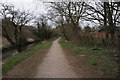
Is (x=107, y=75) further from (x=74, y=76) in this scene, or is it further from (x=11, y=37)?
(x=11, y=37)

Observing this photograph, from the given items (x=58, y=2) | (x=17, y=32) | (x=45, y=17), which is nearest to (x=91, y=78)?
(x=58, y=2)

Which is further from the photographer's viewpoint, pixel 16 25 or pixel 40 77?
pixel 16 25

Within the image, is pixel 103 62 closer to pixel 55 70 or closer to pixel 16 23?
pixel 55 70

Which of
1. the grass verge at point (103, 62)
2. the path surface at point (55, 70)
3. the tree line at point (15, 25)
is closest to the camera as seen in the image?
the grass verge at point (103, 62)

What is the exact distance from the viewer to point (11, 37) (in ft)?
42.8

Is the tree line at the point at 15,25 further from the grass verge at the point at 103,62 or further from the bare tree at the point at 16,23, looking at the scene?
the grass verge at the point at 103,62

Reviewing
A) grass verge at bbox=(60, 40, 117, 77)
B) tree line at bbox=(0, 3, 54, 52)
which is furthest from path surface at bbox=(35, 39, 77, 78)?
tree line at bbox=(0, 3, 54, 52)

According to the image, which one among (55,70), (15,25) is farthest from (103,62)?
(15,25)

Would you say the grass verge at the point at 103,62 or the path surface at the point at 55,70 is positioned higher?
the grass verge at the point at 103,62

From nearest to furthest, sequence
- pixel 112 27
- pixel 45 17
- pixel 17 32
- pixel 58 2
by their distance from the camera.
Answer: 1. pixel 112 27
2. pixel 58 2
3. pixel 45 17
4. pixel 17 32

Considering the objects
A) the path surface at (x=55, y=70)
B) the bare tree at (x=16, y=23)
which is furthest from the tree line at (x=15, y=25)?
the path surface at (x=55, y=70)

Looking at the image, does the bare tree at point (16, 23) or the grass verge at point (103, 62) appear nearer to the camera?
the grass verge at point (103, 62)

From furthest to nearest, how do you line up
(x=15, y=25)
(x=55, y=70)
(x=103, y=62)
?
(x=15, y=25), (x=103, y=62), (x=55, y=70)

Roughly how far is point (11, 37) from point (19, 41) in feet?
7.15
